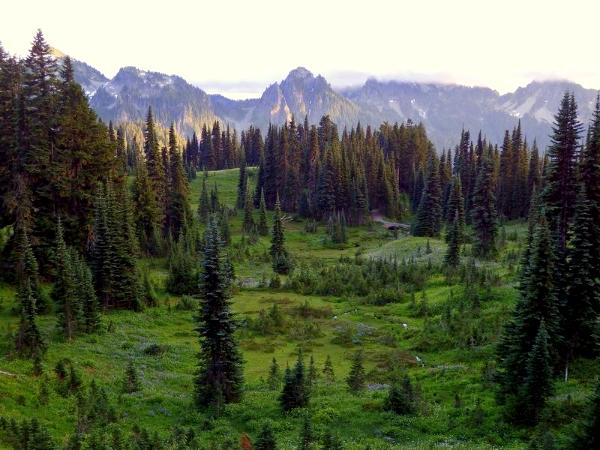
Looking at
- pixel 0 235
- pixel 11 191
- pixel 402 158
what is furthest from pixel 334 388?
pixel 402 158

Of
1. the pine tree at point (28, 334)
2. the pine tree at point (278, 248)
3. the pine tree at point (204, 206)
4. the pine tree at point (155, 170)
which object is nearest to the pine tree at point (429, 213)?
the pine tree at point (278, 248)

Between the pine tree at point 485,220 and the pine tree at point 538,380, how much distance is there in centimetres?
4684

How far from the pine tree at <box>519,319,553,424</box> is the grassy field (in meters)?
0.87

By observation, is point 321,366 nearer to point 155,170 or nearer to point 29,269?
point 29,269

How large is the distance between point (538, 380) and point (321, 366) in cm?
1598

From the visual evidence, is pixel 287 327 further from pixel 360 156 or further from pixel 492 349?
pixel 360 156

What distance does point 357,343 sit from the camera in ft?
124

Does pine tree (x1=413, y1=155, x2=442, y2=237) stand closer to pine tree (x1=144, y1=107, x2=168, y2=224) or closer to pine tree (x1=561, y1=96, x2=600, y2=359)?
pine tree (x1=144, y1=107, x2=168, y2=224)

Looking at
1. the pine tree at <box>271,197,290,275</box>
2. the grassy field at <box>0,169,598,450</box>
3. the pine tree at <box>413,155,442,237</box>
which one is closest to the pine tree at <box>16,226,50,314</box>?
the grassy field at <box>0,169,598,450</box>

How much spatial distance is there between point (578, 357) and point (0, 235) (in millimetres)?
44981

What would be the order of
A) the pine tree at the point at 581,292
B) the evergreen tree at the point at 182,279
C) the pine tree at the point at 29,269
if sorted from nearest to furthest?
the pine tree at the point at 581,292
the pine tree at the point at 29,269
the evergreen tree at the point at 182,279

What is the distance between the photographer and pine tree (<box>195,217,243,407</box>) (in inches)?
947

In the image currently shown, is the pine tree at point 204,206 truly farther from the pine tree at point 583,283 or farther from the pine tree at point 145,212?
the pine tree at point 583,283

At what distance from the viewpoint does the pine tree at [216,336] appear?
24.1m
